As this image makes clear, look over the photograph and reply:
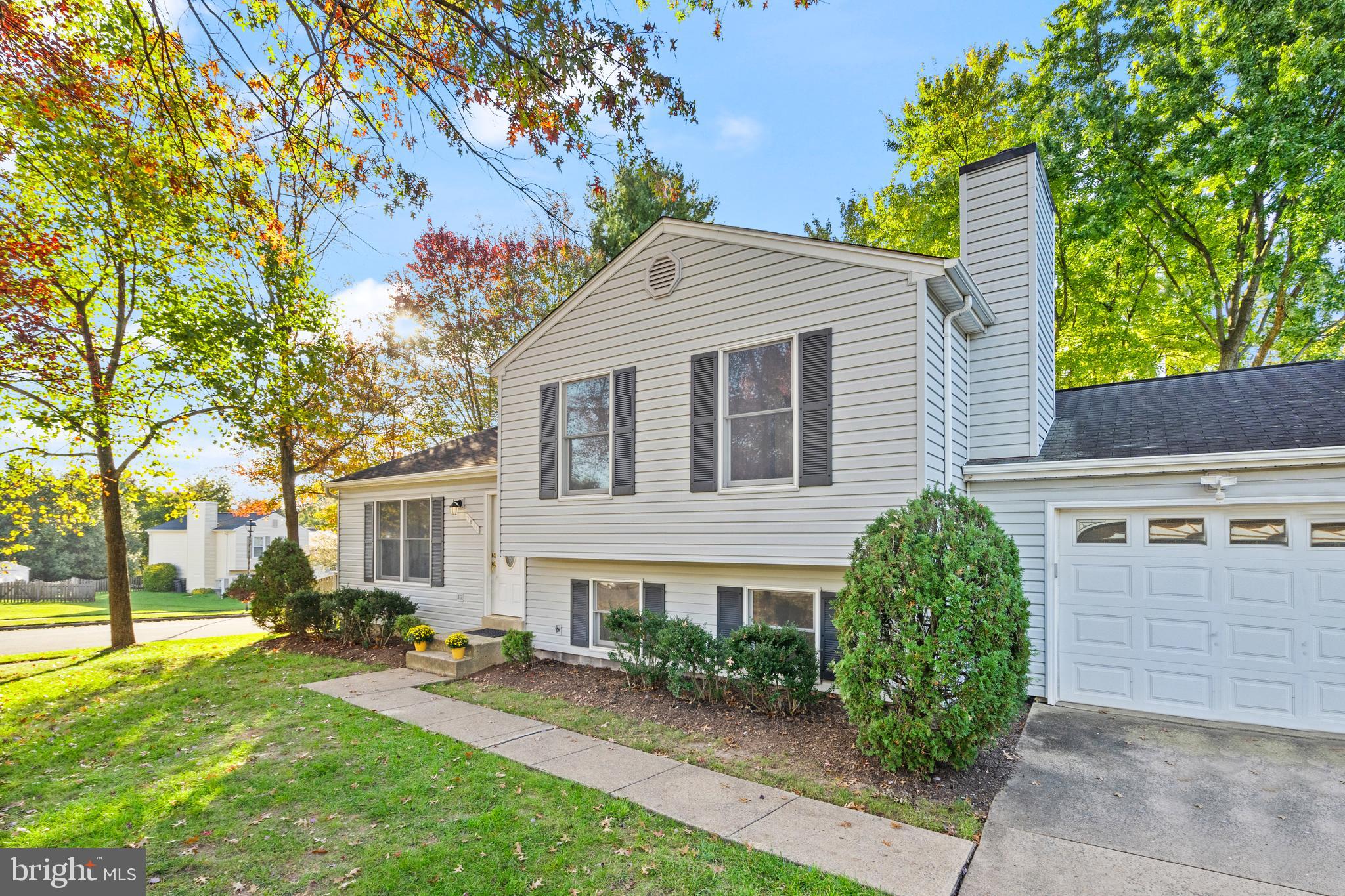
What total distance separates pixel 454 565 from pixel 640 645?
16.6 feet

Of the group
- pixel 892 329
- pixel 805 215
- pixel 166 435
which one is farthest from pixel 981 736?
pixel 805 215

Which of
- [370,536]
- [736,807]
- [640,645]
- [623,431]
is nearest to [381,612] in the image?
[370,536]

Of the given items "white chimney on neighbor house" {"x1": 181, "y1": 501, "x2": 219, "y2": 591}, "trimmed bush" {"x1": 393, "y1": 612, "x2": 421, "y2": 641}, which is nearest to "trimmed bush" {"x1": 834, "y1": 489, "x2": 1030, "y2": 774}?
"trimmed bush" {"x1": 393, "y1": 612, "x2": 421, "y2": 641}

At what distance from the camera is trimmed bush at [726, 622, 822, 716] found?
634cm

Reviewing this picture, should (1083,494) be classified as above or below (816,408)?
below

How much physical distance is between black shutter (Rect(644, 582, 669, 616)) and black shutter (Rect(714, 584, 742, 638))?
81 centimetres

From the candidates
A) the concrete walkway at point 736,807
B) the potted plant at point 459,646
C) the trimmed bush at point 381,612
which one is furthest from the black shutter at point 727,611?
the trimmed bush at point 381,612

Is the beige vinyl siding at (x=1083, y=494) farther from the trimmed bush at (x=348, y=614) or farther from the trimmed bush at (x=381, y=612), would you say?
the trimmed bush at (x=348, y=614)

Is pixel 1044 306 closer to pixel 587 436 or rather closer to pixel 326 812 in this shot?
pixel 587 436

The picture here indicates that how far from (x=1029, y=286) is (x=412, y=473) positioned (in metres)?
10.4

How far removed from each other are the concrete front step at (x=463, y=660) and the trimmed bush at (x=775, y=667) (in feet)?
14.0

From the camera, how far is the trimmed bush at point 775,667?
6.34 m

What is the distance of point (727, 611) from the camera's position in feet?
25.3

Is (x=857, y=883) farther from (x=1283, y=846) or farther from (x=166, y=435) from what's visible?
(x=166, y=435)
